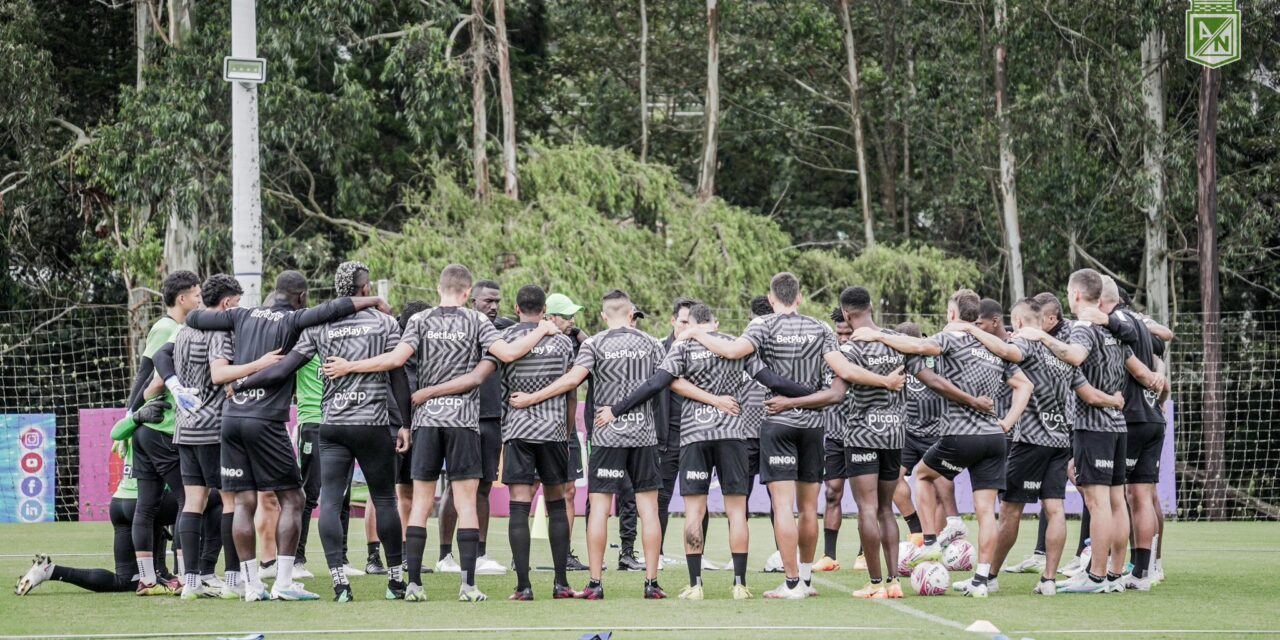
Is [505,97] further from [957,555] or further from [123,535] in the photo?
[123,535]

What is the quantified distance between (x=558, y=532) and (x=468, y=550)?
0.59m

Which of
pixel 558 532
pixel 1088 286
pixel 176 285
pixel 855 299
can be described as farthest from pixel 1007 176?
pixel 176 285

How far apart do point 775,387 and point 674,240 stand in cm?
1747

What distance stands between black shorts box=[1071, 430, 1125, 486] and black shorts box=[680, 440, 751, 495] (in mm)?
2304

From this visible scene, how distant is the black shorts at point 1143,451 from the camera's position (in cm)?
1030

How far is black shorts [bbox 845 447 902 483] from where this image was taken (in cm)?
970

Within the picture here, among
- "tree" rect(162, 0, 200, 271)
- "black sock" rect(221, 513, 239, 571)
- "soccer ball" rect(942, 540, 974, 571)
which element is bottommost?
"soccer ball" rect(942, 540, 974, 571)

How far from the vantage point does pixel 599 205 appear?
26797mm

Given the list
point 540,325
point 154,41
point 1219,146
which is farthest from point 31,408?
point 1219,146

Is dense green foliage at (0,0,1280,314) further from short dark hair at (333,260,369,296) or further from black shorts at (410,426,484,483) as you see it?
black shorts at (410,426,484,483)

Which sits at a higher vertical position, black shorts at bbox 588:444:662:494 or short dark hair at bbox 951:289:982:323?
short dark hair at bbox 951:289:982:323

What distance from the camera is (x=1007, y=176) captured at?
30.0 meters

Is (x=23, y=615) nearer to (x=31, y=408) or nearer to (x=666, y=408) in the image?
(x=666, y=408)

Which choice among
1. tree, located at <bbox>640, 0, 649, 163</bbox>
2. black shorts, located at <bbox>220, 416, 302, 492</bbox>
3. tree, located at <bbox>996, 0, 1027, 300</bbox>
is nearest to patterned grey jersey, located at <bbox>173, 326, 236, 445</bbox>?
black shorts, located at <bbox>220, 416, 302, 492</bbox>
